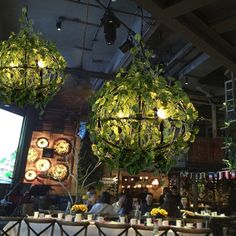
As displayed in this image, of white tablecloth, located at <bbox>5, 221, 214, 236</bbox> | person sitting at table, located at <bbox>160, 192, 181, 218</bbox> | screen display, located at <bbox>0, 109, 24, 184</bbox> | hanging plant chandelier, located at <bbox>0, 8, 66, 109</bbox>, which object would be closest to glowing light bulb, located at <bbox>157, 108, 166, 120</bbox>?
hanging plant chandelier, located at <bbox>0, 8, 66, 109</bbox>

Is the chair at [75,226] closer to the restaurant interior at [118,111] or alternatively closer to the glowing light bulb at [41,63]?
the restaurant interior at [118,111]

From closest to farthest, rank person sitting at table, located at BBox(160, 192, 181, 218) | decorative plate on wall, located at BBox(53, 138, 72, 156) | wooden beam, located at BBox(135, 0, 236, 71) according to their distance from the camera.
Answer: wooden beam, located at BBox(135, 0, 236, 71), person sitting at table, located at BBox(160, 192, 181, 218), decorative plate on wall, located at BBox(53, 138, 72, 156)

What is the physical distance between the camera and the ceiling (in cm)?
190

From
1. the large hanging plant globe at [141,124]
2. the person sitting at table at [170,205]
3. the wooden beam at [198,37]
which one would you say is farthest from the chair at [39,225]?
the person sitting at table at [170,205]

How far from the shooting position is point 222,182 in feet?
38.8

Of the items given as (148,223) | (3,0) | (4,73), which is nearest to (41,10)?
(3,0)

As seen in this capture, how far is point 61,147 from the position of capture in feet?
39.3

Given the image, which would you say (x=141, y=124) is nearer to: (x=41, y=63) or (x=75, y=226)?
(x=41, y=63)

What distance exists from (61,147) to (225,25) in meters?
10.6

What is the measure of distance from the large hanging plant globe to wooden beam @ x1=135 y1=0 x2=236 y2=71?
1.17 feet

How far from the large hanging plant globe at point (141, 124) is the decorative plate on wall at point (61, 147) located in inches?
396

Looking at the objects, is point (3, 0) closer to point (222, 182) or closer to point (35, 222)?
point (35, 222)

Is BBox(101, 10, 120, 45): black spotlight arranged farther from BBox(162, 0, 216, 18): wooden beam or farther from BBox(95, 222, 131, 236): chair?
BBox(162, 0, 216, 18): wooden beam

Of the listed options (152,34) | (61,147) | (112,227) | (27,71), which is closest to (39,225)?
(112,227)
